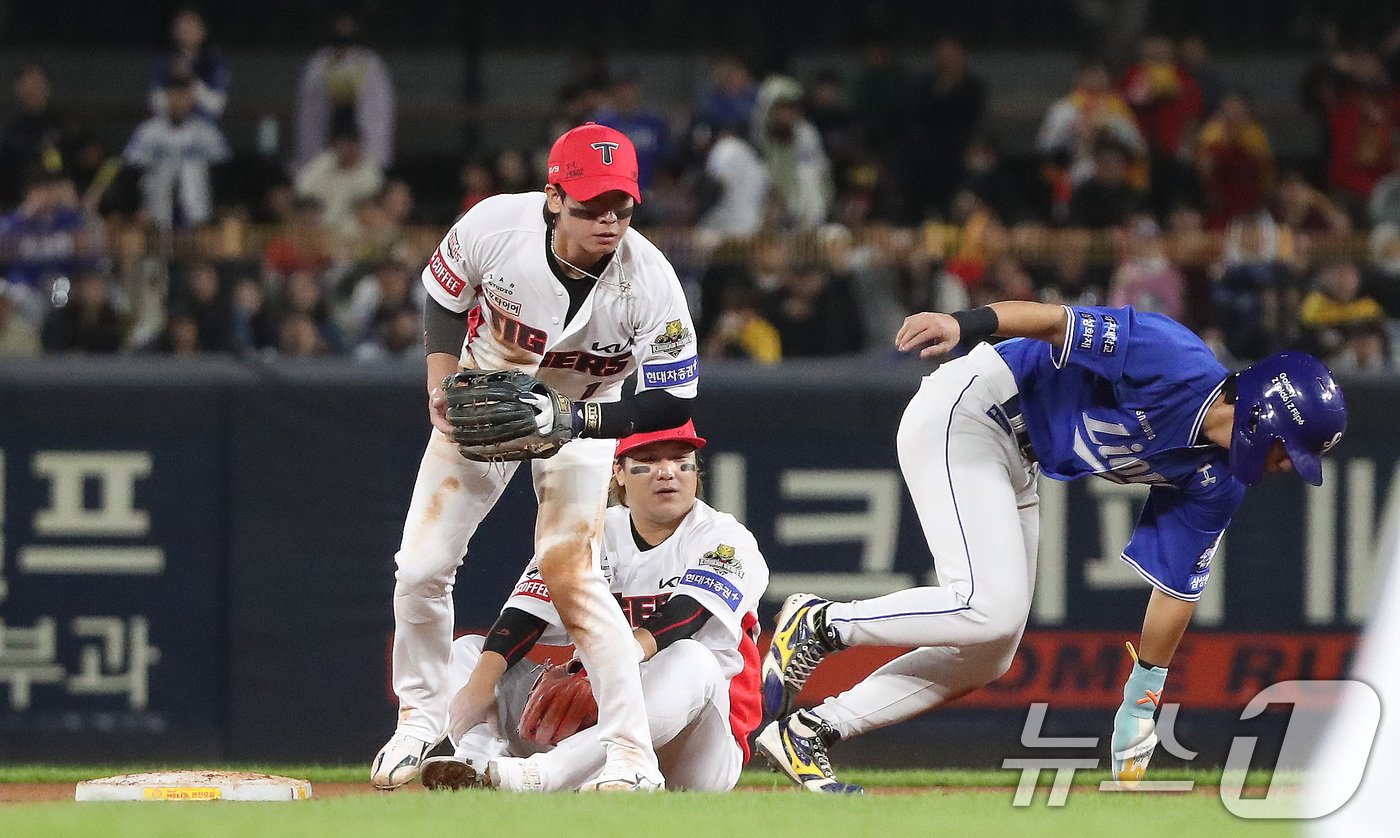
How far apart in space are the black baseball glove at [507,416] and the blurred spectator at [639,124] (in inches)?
254

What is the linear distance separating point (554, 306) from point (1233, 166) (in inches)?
306

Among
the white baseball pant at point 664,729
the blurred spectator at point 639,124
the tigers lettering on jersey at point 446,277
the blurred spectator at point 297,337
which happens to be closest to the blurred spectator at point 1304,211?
the blurred spectator at point 639,124

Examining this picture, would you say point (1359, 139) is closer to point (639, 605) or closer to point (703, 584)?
point (639, 605)

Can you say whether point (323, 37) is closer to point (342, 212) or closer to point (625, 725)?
point (342, 212)

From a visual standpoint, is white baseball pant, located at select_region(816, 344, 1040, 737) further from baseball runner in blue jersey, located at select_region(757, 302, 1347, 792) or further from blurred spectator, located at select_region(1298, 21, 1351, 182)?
blurred spectator, located at select_region(1298, 21, 1351, 182)

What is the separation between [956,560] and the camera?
20.1ft

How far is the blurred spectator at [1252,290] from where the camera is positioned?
33.6 ft

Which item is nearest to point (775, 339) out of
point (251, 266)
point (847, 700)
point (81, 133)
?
point (251, 266)

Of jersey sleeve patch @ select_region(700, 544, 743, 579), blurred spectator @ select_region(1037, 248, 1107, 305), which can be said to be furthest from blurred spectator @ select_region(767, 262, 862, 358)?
jersey sleeve patch @ select_region(700, 544, 743, 579)

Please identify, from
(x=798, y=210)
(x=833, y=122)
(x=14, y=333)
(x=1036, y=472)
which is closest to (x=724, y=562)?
(x=1036, y=472)

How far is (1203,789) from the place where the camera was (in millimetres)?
6645

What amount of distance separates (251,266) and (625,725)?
17.1ft

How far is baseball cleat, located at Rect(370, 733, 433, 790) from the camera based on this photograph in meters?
6.27

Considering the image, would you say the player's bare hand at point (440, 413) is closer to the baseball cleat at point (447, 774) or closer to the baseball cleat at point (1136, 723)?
the baseball cleat at point (447, 774)
